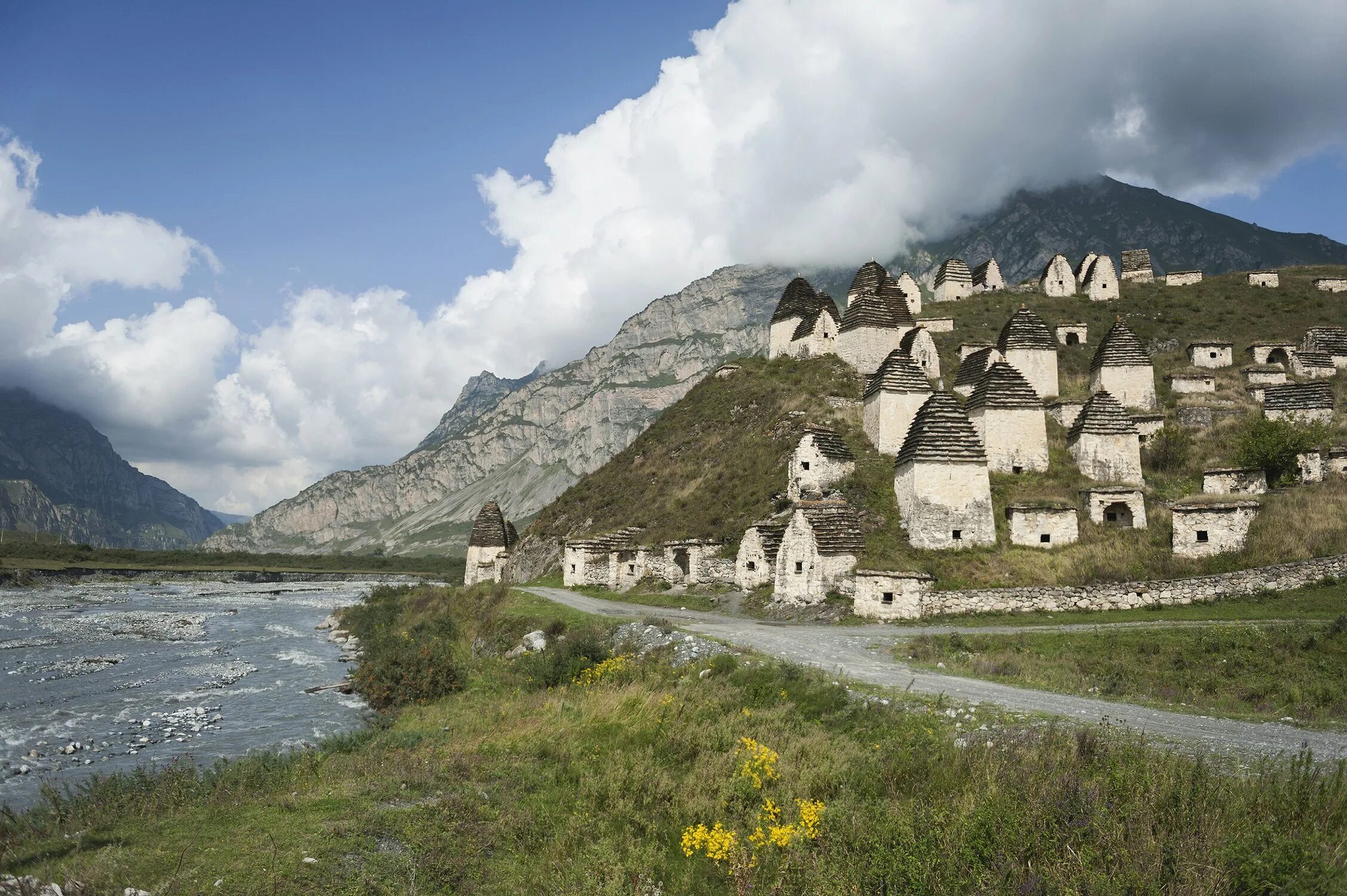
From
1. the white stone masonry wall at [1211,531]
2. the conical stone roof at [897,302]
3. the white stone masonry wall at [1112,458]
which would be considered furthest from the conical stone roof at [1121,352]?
the white stone masonry wall at [1211,531]

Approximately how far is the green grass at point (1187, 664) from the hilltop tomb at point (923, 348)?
91.0 feet

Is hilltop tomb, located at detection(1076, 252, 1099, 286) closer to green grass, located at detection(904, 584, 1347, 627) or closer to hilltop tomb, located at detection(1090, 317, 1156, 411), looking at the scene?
hilltop tomb, located at detection(1090, 317, 1156, 411)

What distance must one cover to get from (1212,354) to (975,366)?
18.4 m

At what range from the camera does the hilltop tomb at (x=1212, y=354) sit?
44.2 m

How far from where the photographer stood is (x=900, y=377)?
3441 centimetres

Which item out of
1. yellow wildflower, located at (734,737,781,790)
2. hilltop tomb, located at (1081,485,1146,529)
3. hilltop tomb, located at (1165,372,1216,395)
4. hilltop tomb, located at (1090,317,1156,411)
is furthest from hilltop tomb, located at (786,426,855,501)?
yellow wildflower, located at (734,737,781,790)

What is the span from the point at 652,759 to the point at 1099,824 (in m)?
6.00

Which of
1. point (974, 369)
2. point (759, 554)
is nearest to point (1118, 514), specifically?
point (974, 369)

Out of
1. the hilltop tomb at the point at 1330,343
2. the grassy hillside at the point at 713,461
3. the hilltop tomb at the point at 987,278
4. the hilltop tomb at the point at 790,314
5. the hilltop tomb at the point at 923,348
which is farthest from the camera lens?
the hilltop tomb at the point at 987,278

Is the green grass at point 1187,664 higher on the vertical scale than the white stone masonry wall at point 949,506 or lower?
lower

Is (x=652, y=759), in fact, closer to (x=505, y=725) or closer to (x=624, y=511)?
(x=505, y=725)

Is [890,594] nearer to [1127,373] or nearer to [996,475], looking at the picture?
[996,475]

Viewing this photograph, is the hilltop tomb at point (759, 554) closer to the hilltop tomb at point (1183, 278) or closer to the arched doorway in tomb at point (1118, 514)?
the arched doorway in tomb at point (1118, 514)

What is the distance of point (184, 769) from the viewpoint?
43.3 feet
